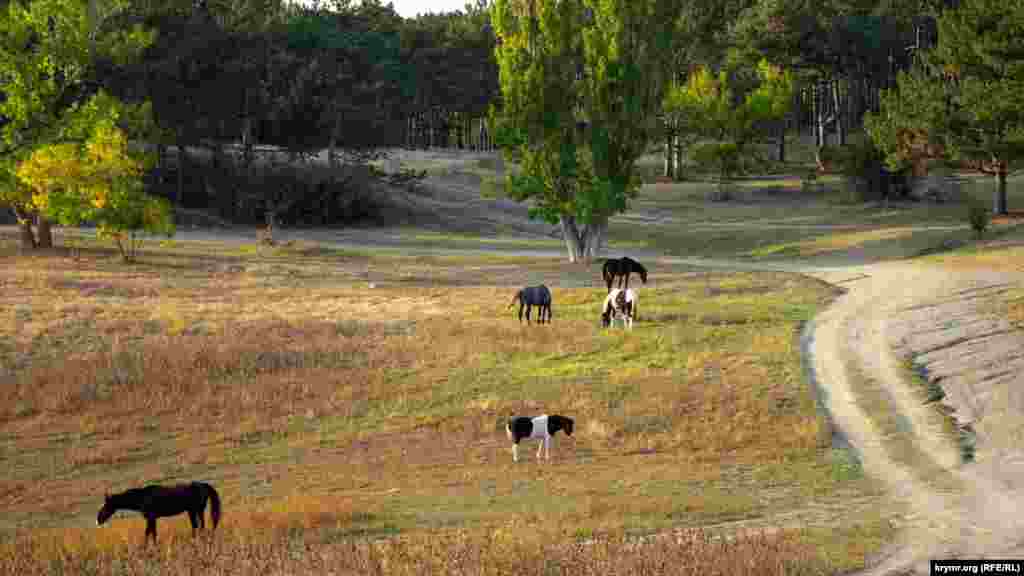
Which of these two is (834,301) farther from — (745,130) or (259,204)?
(745,130)

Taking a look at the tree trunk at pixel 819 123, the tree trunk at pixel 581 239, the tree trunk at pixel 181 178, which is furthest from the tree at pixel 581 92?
the tree trunk at pixel 819 123

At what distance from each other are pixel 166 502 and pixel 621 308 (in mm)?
20628

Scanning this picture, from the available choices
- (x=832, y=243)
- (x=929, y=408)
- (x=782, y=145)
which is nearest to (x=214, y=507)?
(x=929, y=408)

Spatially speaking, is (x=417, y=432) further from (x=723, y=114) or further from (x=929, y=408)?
(x=723, y=114)

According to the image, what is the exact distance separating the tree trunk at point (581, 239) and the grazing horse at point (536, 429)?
114ft

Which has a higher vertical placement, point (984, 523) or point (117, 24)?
point (117, 24)

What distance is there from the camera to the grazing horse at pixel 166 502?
14595mm

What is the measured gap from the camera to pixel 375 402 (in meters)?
25.9

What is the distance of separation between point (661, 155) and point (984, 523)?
112 metres

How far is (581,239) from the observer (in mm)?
55969

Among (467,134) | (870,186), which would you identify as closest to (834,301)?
(870,186)

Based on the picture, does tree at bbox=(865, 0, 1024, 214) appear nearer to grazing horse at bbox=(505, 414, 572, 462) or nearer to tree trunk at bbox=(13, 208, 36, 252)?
Result: grazing horse at bbox=(505, 414, 572, 462)

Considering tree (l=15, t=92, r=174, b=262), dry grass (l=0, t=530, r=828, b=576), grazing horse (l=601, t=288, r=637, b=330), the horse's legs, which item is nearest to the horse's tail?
the horse's legs

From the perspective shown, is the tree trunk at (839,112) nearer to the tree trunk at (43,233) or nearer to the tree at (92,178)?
the tree at (92,178)
